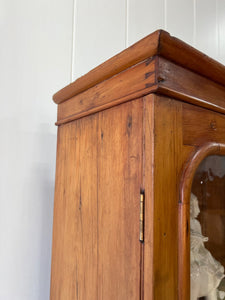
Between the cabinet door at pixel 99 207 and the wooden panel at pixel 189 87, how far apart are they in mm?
49

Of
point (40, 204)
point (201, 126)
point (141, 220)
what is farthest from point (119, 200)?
point (40, 204)

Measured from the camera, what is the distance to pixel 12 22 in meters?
0.69

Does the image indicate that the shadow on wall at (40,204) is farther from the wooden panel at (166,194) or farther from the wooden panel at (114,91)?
the wooden panel at (166,194)

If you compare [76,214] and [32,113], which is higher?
[32,113]

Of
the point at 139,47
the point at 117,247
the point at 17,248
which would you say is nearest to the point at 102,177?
the point at 117,247

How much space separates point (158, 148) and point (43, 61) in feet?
1.77

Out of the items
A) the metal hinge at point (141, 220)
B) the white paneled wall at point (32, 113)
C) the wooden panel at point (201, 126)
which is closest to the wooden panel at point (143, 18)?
the white paneled wall at point (32, 113)

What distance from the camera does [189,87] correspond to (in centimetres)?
41

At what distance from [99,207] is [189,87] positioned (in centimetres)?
26

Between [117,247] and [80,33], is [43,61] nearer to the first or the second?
[80,33]

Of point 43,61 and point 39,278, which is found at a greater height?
point 43,61

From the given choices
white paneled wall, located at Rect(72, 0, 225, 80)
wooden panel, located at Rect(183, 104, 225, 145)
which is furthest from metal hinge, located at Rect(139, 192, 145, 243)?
white paneled wall, located at Rect(72, 0, 225, 80)

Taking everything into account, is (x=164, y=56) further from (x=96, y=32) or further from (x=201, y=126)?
(x=96, y=32)

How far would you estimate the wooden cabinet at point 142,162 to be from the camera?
358 mm
